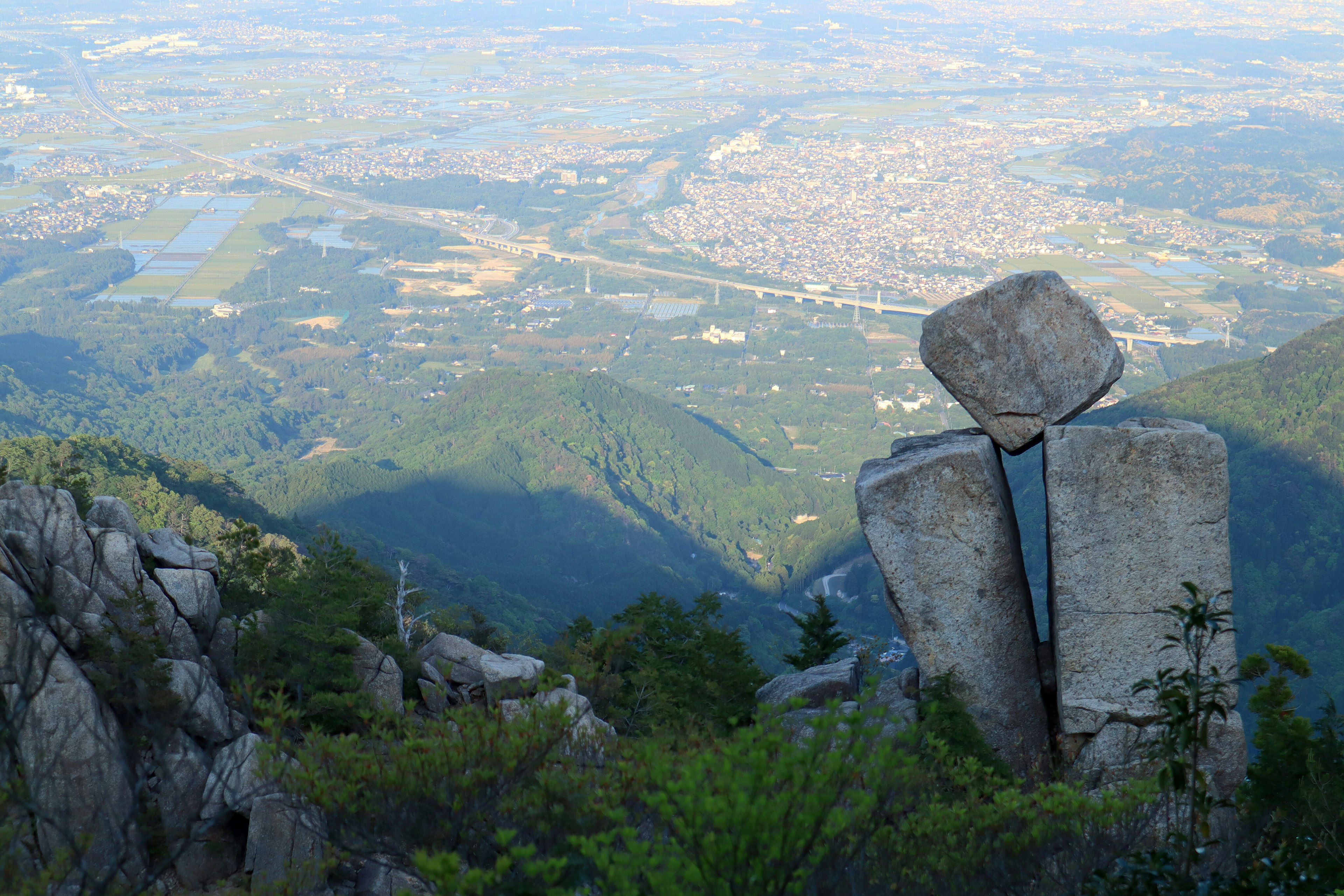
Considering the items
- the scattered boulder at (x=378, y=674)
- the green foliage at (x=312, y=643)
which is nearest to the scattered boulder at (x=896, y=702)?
the scattered boulder at (x=378, y=674)

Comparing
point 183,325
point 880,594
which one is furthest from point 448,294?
point 880,594

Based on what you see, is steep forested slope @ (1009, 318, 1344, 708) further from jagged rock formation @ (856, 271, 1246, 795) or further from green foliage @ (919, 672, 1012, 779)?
green foliage @ (919, 672, 1012, 779)

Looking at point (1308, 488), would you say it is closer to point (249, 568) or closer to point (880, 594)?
point (880, 594)

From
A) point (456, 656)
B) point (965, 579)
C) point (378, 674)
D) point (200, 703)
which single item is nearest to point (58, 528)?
point (200, 703)

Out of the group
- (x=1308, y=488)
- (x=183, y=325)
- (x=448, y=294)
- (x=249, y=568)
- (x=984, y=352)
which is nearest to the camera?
(x=984, y=352)

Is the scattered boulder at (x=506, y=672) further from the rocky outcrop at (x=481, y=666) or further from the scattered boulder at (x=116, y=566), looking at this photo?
the scattered boulder at (x=116, y=566)

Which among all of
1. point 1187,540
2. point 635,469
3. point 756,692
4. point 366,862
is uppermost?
point 1187,540
